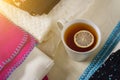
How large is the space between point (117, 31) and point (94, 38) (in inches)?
2.9

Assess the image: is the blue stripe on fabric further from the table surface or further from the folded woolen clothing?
the folded woolen clothing

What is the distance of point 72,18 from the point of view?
68 cm

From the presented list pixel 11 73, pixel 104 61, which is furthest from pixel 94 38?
pixel 11 73

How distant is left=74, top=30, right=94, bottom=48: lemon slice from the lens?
2.05 feet

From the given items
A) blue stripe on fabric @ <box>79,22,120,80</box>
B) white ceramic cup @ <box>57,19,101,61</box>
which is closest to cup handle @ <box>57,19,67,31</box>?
white ceramic cup @ <box>57,19,101,61</box>

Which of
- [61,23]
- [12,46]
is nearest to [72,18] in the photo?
[61,23]

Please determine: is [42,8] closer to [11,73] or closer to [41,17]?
[41,17]

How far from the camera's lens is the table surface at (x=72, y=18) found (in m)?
0.67

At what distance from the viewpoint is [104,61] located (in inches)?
24.2

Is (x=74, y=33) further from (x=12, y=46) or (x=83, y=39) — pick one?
(x=12, y=46)

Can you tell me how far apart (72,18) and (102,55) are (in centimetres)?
11

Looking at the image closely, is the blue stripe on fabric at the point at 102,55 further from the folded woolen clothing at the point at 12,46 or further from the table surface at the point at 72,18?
the folded woolen clothing at the point at 12,46

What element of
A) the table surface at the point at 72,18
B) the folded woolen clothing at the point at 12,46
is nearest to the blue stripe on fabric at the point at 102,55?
the table surface at the point at 72,18

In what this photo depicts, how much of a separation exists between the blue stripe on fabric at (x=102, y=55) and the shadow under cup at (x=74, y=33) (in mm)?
27
